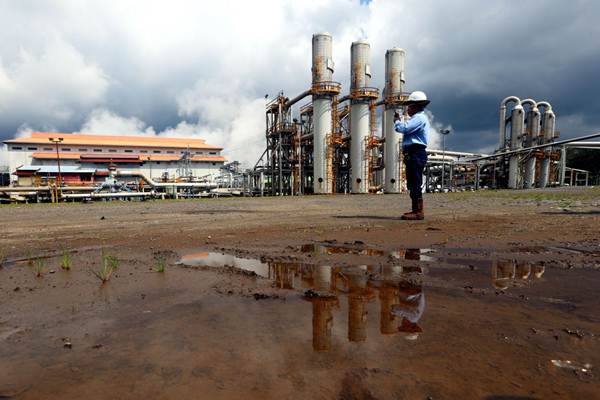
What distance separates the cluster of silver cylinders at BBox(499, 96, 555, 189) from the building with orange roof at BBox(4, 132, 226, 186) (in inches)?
1815

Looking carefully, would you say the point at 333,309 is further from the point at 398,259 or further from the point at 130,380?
the point at 398,259

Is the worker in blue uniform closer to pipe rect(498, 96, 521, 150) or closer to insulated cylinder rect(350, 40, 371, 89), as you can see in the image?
insulated cylinder rect(350, 40, 371, 89)

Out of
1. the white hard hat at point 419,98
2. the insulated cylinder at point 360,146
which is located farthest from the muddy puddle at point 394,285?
the insulated cylinder at point 360,146

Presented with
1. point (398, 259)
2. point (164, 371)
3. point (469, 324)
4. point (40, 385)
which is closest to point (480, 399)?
point (469, 324)

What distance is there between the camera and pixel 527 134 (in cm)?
4022

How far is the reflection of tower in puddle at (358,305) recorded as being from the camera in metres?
1.62

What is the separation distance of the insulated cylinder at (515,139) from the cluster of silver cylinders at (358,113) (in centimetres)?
1479

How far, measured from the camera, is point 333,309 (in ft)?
6.39

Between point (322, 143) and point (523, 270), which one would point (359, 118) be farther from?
point (523, 270)

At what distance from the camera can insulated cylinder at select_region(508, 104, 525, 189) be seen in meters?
38.8

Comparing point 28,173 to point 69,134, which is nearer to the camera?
point 28,173

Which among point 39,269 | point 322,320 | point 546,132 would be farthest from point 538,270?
point 546,132

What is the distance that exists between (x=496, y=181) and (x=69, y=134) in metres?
76.7

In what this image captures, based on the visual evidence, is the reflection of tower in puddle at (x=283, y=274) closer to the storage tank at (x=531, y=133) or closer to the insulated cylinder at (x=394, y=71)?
the insulated cylinder at (x=394, y=71)
